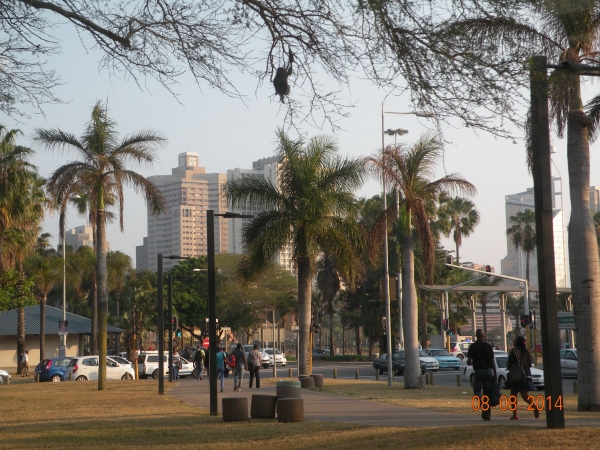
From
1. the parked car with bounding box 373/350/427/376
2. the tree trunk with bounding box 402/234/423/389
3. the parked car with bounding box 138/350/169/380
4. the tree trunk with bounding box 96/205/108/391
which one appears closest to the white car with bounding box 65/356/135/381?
the parked car with bounding box 138/350/169/380

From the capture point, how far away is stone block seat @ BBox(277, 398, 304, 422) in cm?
1603

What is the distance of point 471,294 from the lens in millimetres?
75938

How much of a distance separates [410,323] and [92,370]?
73.7 ft

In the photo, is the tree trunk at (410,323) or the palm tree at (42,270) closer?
the tree trunk at (410,323)

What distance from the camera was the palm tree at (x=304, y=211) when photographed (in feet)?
96.0

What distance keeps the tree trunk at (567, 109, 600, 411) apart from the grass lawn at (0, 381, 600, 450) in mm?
5430

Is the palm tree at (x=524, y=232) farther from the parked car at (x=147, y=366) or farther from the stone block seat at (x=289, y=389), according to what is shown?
the stone block seat at (x=289, y=389)

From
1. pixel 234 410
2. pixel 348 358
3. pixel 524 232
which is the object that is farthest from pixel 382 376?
pixel 524 232

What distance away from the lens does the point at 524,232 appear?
82188 millimetres

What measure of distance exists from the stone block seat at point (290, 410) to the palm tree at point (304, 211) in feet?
42.8

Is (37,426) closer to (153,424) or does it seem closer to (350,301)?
(153,424)

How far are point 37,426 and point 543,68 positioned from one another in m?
12.2

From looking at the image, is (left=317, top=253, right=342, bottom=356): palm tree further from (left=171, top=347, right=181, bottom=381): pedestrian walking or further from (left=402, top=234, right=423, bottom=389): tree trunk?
(left=402, top=234, right=423, bottom=389): tree trunk

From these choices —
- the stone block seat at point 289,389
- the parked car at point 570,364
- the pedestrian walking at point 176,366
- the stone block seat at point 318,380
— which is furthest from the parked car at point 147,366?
the stone block seat at point 289,389
